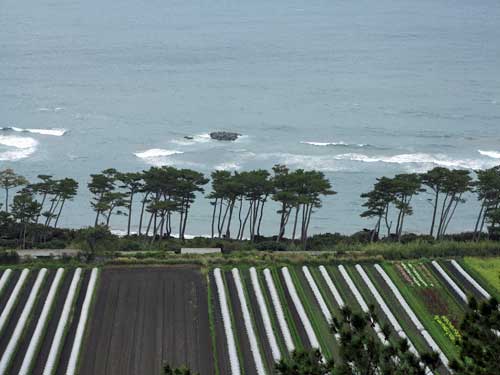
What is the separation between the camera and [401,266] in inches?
1500

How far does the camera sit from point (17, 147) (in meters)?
63.1

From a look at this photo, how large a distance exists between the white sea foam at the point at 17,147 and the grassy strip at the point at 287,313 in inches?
1296

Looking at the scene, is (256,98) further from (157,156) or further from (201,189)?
(201,189)

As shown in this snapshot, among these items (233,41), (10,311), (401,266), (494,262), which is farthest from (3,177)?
(233,41)

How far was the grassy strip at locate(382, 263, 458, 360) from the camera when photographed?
3066 centimetres

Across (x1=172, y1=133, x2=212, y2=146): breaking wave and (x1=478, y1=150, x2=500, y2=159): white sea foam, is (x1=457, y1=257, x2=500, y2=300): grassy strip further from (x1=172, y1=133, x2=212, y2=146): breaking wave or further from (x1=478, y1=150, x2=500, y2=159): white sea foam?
(x1=172, y1=133, x2=212, y2=146): breaking wave

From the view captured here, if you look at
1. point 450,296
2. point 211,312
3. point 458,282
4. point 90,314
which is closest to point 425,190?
point 458,282

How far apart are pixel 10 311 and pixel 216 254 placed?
38.7 ft

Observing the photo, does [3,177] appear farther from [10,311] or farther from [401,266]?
[401,266]

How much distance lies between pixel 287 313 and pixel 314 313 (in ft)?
4.32

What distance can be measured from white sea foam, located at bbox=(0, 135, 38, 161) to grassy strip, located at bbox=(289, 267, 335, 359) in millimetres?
33500

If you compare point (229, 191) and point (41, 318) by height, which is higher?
point (229, 191)

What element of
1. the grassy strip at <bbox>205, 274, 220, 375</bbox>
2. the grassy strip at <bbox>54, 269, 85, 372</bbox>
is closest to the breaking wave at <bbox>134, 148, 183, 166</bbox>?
the grassy strip at <bbox>54, 269, 85, 372</bbox>

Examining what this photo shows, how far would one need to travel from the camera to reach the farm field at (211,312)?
28.6 metres
